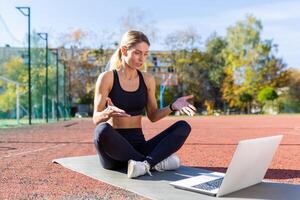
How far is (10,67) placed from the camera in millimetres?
20969

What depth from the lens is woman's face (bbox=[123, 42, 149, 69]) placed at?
3.63m

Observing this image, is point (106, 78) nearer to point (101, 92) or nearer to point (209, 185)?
point (101, 92)

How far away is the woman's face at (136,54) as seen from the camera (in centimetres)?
363

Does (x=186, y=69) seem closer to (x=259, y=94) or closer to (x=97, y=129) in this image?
(x=259, y=94)

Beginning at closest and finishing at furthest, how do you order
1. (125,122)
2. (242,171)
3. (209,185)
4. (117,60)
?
1. (242,171)
2. (209,185)
3. (125,122)
4. (117,60)

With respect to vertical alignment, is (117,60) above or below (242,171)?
above

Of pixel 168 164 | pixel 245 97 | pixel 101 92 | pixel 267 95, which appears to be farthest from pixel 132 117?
pixel 245 97

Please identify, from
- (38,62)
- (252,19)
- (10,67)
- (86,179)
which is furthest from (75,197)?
(252,19)

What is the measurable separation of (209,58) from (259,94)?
8.37 metres

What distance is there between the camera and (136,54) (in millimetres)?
3662

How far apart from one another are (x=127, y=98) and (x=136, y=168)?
64cm

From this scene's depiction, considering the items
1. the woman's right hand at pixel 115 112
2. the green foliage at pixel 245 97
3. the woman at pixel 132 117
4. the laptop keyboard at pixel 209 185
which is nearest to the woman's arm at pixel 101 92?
the woman at pixel 132 117

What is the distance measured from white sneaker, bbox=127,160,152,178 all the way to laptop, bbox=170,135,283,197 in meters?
0.39

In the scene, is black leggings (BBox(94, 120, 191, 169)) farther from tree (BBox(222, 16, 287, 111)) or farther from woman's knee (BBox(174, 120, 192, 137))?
tree (BBox(222, 16, 287, 111))
